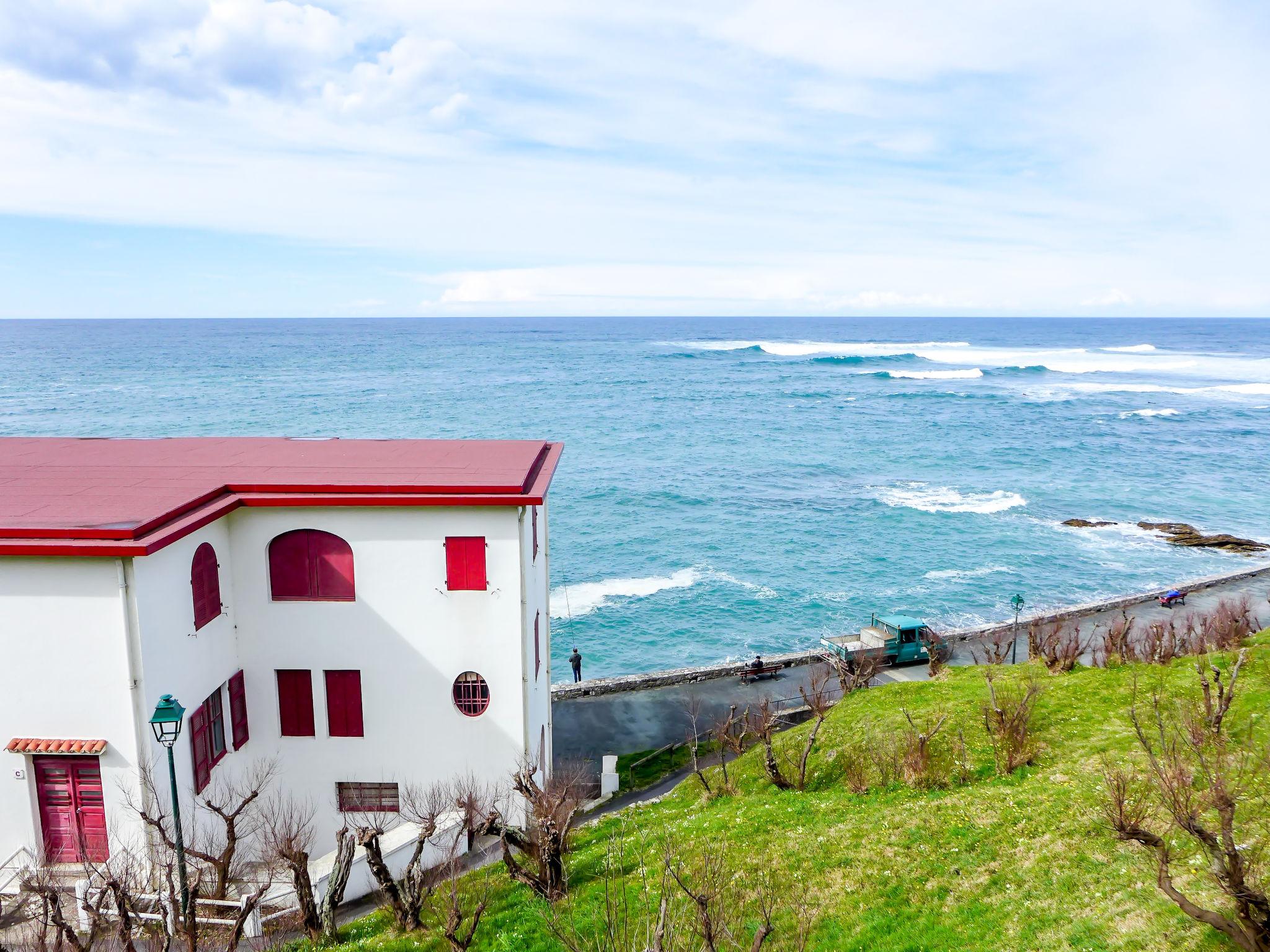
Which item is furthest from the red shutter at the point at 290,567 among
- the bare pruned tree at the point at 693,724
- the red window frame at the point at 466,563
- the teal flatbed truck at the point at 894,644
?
the teal flatbed truck at the point at 894,644

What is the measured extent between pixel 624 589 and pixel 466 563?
30.0 m

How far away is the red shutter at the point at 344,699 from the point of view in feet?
64.4

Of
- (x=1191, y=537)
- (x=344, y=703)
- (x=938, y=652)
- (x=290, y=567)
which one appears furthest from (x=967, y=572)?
(x=290, y=567)

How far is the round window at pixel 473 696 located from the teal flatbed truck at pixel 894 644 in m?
19.0

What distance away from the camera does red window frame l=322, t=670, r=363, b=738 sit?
19.6 metres

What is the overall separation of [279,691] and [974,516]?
2094 inches

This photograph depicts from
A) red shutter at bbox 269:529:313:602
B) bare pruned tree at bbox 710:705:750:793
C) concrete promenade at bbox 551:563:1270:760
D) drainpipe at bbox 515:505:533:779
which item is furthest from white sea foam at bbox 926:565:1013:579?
red shutter at bbox 269:529:313:602

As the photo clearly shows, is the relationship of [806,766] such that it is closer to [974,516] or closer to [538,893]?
[538,893]

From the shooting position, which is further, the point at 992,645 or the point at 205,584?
the point at 992,645

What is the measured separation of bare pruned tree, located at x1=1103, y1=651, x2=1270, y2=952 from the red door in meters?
17.3

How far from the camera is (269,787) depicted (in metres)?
19.6

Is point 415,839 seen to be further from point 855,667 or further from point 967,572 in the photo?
point 967,572

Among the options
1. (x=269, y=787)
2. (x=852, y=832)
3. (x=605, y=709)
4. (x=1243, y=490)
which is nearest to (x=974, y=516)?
(x=1243, y=490)

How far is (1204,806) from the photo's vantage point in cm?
1441
